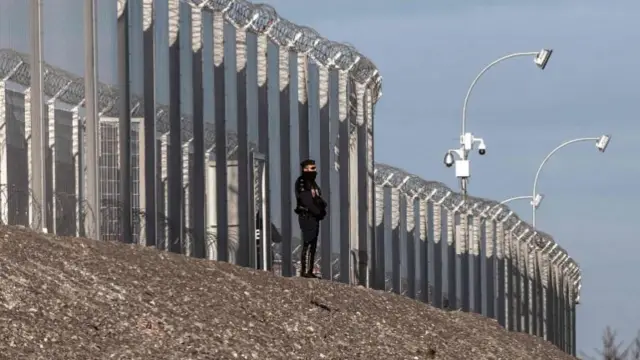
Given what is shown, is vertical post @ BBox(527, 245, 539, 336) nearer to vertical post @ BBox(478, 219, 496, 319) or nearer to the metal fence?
vertical post @ BBox(478, 219, 496, 319)

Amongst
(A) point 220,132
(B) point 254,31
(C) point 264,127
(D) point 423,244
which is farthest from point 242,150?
→ (D) point 423,244

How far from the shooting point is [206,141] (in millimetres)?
26250

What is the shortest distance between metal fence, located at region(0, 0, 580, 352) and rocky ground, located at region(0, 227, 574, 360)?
1.47m

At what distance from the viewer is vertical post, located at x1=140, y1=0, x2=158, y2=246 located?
78.4 feet

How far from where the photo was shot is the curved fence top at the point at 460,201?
39.6 metres

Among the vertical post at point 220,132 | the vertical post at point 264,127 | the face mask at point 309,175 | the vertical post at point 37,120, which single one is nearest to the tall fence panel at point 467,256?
the vertical post at point 264,127

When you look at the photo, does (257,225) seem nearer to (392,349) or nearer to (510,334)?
(510,334)

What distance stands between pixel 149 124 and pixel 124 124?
1.04 m

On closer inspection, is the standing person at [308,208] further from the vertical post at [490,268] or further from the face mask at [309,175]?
the vertical post at [490,268]

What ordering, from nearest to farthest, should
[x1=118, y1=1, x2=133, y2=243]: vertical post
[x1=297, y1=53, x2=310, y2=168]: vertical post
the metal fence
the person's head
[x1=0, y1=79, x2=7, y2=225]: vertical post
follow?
[x1=0, y1=79, x2=7, y2=225]: vertical post < the metal fence < [x1=118, y1=1, x2=133, y2=243]: vertical post < the person's head < [x1=297, y1=53, x2=310, y2=168]: vertical post

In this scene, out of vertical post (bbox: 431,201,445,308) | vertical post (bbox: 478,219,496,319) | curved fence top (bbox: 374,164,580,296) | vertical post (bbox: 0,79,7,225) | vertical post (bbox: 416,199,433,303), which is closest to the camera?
vertical post (bbox: 0,79,7,225)

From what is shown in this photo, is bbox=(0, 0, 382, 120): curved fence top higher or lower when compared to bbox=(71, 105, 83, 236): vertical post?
higher

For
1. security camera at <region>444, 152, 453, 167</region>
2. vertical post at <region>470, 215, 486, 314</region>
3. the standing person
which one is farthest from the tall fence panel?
the standing person

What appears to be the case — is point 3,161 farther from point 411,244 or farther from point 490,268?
point 490,268
